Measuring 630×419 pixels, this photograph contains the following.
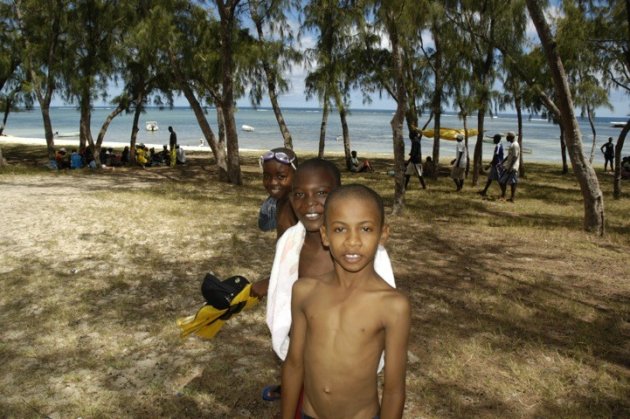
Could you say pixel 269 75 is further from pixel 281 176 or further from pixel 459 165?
pixel 281 176

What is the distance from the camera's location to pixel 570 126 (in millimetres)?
8570

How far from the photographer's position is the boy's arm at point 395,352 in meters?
1.87

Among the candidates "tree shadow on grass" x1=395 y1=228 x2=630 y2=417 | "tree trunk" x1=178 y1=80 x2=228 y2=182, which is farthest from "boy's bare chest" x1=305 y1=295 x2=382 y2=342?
"tree trunk" x1=178 y1=80 x2=228 y2=182

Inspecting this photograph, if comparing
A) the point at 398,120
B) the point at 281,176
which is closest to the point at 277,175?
the point at 281,176

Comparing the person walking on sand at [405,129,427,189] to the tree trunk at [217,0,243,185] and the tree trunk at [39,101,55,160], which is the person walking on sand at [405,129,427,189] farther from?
the tree trunk at [39,101,55,160]

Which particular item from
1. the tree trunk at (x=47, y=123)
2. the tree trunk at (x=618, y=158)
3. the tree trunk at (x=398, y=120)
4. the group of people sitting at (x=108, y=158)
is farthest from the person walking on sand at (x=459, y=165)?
the tree trunk at (x=47, y=123)

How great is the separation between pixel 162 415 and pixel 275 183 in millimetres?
1803

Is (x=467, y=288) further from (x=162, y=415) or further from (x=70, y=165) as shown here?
(x=70, y=165)

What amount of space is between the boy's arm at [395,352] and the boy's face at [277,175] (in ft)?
4.51

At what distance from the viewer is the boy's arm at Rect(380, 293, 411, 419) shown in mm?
1874

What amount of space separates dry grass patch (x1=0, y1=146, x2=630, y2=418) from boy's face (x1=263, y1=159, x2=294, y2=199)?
1615 millimetres

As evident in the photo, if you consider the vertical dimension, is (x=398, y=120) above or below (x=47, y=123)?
below

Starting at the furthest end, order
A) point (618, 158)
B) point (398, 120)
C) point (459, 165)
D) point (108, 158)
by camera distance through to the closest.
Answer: point (108, 158) < point (459, 165) < point (618, 158) < point (398, 120)

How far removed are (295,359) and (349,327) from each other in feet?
1.00
